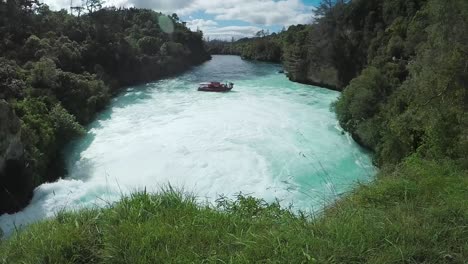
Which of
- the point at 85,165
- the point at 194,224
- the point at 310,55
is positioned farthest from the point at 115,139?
the point at 310,55

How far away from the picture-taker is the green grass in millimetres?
3799

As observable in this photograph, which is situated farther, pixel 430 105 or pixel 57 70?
pixel 57 70

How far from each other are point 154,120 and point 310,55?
1236 inches

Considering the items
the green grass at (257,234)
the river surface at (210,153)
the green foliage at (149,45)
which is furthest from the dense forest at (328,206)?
the green foliage at (149,45)

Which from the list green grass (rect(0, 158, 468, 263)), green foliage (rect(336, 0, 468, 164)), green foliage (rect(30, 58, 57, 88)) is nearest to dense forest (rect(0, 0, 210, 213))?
green foliage (rect(30, 58, 57, 88))

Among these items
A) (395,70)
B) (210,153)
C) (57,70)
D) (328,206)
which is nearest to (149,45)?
(57,70)

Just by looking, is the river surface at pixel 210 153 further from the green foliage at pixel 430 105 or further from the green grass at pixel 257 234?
the green grass at pixel 257 234

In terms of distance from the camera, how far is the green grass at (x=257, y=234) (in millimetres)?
3799

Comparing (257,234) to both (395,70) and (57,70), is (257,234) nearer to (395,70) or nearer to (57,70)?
A: (395,70)

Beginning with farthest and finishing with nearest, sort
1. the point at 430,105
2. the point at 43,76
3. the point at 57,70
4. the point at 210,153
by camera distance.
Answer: the point at 57,70 < the point at 43,76 < the point at 210,153 < the point at 430,105

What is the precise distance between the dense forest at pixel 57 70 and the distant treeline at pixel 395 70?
1420 centimetres

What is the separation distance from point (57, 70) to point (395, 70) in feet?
94.4

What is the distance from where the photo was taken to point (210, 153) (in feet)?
85.0

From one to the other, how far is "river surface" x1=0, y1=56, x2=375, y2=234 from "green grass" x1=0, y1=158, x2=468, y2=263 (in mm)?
6977
